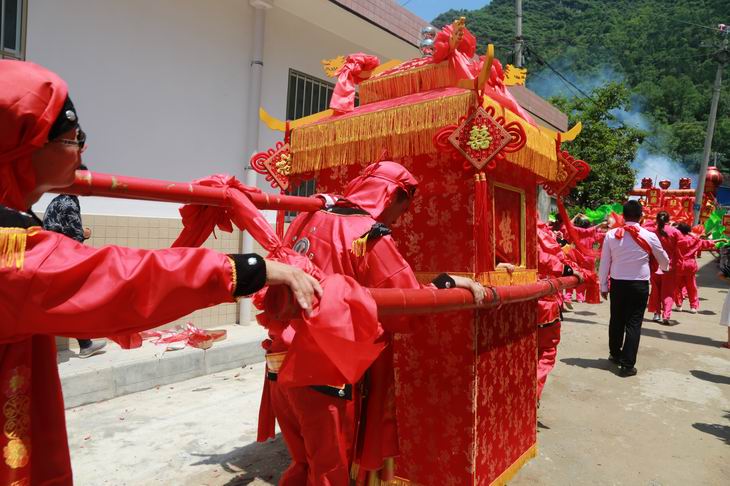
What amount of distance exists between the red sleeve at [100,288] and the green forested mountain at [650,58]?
48.4m

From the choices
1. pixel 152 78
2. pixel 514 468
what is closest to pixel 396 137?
pixel 514 468

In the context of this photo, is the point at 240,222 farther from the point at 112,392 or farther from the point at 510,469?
the point at 112,392

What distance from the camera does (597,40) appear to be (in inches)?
2197

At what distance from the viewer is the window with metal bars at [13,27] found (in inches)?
178

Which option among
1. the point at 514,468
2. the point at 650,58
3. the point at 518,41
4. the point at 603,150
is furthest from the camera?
the point at 650,58

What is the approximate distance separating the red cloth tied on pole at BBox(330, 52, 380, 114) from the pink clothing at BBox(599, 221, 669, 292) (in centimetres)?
425

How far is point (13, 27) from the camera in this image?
4602 millimetres

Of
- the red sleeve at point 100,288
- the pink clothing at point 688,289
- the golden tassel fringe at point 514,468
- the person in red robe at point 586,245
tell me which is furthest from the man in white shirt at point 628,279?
the red sleeve at point 100,288

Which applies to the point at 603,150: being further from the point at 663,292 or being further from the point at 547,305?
the point at 547,305

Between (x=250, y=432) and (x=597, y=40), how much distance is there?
213 feet

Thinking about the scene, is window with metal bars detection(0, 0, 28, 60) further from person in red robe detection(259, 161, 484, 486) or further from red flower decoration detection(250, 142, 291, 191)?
person in red robe detection(259, 161, 484, 486)

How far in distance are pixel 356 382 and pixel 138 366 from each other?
10.9 feet

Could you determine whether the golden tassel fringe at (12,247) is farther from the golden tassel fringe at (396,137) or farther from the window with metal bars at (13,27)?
the window with metal bars at (13,27)

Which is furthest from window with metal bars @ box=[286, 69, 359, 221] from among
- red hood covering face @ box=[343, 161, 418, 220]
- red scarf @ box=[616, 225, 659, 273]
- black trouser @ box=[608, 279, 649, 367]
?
red hood covering face @ box=[343, 161, 418, 220]
